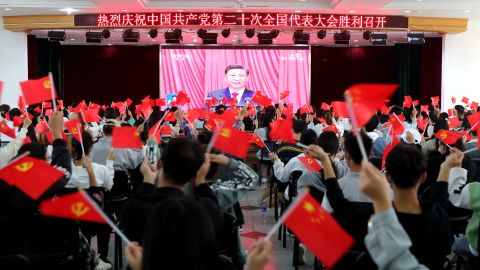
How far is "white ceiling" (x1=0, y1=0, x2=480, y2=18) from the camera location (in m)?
10.6

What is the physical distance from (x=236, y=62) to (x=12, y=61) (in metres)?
5.60

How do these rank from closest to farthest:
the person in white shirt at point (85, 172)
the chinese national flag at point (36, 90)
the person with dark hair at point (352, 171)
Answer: the person with dark hair at point (352, 171), the chinese national flag at point (36, 90), the person in white shirt at point (85, 172)

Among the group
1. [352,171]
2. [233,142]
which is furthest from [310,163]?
[233,142]

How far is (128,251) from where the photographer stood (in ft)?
5.18

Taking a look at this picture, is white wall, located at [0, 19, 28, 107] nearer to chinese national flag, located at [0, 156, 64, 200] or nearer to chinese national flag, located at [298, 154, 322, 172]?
chinese national flag, located at [298, 154, 322, 172]

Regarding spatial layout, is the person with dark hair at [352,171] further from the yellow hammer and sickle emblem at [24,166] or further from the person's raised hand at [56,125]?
the person's raised hand at [56,125]

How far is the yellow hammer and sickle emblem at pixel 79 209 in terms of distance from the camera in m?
1.78

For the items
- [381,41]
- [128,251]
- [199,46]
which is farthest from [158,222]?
[199,46]

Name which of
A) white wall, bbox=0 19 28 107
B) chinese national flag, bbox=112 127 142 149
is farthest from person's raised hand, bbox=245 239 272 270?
white wall, bbox=0 19 28 107

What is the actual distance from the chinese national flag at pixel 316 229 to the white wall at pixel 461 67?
11.9 m

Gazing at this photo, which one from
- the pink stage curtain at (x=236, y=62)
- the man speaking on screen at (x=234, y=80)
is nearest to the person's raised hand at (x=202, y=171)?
the man speaking on screen at (x=234, y=80)

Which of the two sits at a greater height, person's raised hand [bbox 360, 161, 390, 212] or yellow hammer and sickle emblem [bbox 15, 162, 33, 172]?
person's raised hand [bbox 360, 161, 390, 212]

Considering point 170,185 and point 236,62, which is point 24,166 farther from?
→ point 236,62

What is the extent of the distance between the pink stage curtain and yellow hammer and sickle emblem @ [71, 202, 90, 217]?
13.7 meters
